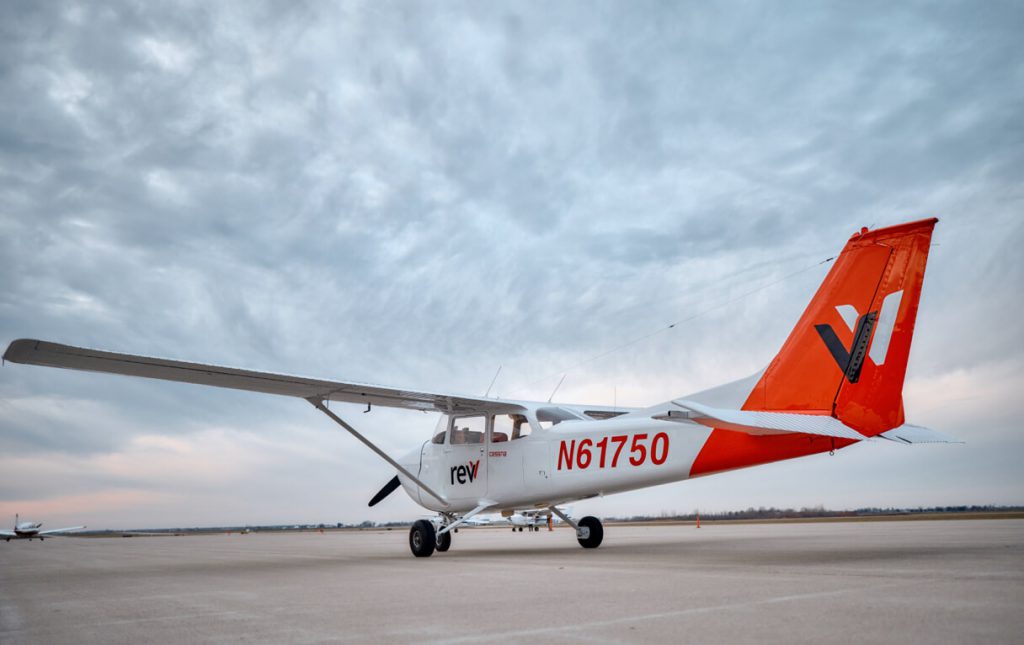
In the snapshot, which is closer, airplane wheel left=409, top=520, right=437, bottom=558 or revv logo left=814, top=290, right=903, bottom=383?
revv logo left=814, top=290, right=903, bottom=383

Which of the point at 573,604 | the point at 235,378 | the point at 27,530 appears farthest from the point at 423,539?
the point at 27,530

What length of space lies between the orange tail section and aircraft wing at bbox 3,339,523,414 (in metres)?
5.23

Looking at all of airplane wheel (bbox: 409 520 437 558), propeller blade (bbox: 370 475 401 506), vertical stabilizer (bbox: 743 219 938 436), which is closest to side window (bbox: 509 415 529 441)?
airplane wheel (bbox: 409 520 437 558)

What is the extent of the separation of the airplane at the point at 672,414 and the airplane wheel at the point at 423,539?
0.03m

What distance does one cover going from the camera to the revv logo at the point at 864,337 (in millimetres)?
8422

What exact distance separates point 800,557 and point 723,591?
3907 mm

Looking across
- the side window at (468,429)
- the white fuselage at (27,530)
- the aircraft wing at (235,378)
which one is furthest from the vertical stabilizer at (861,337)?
the white fuselage at (27,530)

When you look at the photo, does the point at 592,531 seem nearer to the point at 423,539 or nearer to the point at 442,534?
the point at 442,534

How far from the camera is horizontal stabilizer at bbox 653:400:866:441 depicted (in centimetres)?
810

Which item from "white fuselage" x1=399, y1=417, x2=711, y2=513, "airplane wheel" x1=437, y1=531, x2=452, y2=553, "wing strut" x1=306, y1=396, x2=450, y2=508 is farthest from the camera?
"airplane wheel" x1=437, y1=531, x2=452, y2=553

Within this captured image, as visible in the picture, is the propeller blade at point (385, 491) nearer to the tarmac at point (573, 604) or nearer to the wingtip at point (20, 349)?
the tarmac at point (573, 604)

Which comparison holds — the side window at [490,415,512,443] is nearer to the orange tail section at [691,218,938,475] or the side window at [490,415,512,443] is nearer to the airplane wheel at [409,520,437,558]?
the airplane wheel at [409,520,437,558]

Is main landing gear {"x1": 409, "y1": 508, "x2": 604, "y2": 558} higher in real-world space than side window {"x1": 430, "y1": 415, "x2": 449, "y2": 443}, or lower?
lower

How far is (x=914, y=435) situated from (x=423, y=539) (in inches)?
309
